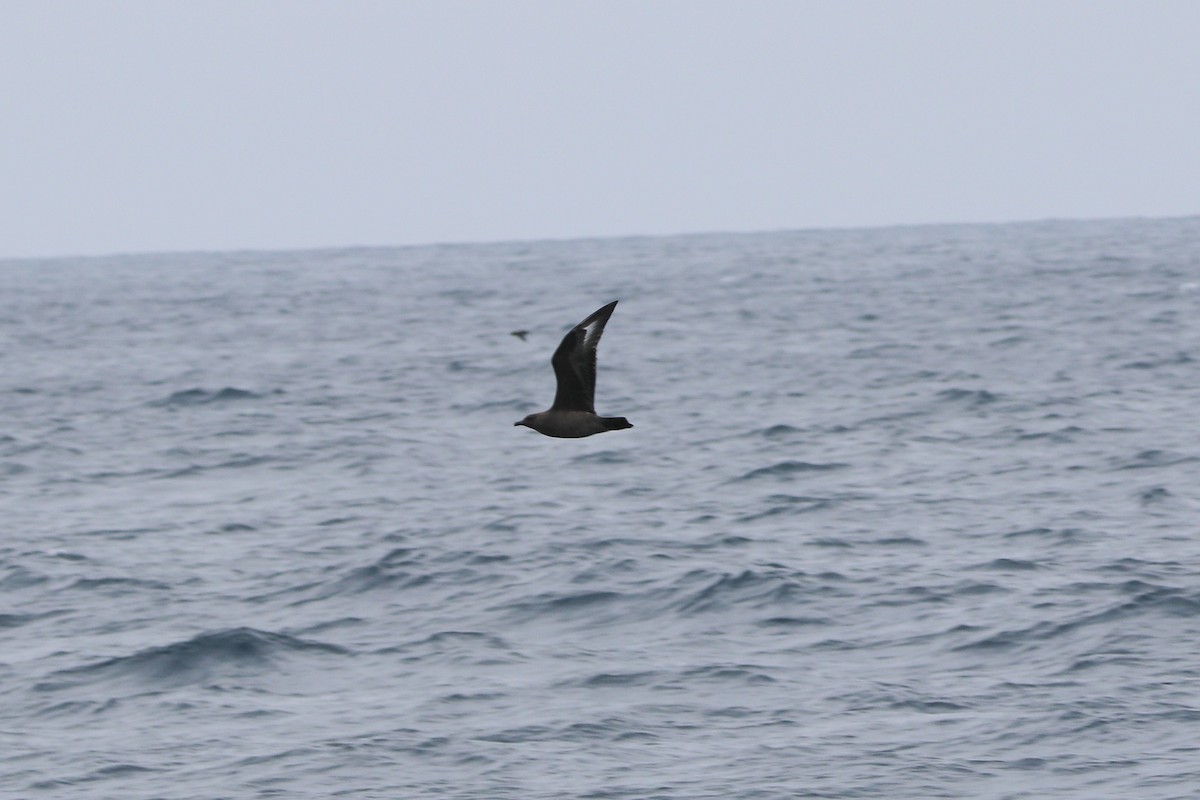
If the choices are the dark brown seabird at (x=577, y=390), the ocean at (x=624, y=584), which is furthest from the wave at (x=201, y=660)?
the dark brown seabird at (x=577, y=390)

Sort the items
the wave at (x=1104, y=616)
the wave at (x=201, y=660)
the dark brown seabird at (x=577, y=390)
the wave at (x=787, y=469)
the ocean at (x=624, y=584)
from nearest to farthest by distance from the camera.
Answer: the dark brown seabird at (x=577, y=390) → the ocean at (x=624, y=584) → the wave at (x=1104, y=616) → the wave at (x=201, y=660) → the wave at (x=787, y=469)

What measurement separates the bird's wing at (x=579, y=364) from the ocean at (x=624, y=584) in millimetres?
2284

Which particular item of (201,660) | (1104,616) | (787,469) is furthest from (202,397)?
(1104,616)

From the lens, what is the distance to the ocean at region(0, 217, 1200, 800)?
11539 millimetres

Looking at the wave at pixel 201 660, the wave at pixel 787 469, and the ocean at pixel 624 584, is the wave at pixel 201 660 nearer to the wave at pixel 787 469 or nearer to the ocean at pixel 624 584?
the ocean at pixel 624 584

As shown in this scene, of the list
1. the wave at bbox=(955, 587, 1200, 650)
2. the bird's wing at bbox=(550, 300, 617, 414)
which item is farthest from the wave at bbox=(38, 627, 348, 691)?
the wave at bbox=(955, 587, 1200, 650)

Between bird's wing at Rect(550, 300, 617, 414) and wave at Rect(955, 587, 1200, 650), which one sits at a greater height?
bird's wing at Rect(550, 300, 617, 414)

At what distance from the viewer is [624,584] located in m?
15.6

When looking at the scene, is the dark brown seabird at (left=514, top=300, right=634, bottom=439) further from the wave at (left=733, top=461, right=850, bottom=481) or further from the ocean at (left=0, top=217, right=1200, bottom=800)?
the wave at (left=733, top=461, right=850, bottom=481)

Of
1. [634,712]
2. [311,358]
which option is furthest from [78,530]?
[311,358]

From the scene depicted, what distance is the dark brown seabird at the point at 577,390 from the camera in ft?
36.8

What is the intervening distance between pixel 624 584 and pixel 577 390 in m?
4.30

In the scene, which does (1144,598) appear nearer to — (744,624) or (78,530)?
(744,624)

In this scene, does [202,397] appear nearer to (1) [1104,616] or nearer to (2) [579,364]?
(1) [1104,616]
